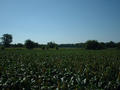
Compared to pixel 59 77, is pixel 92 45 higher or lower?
higher

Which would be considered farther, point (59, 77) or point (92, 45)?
point (92, 45)

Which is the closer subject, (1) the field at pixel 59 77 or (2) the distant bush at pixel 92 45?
(1) the field at pixel 59 77

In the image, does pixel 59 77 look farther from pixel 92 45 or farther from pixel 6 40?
pixel 6 40

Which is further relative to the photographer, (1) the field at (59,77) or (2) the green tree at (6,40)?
(2) the green tree at (6,40)

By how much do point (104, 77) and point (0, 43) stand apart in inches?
4274

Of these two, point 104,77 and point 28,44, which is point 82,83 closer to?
point 104,77

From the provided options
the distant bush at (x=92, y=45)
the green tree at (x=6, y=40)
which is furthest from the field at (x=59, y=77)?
the green tree at (x=6, y=40)

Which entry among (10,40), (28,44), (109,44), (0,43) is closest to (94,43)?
(109,44)

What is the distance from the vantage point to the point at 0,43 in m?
97.2

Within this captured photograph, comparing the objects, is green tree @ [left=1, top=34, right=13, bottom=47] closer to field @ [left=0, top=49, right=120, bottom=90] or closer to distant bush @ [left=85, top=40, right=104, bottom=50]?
distant bush @ [left=85, top=40, right=104, bottom=50]

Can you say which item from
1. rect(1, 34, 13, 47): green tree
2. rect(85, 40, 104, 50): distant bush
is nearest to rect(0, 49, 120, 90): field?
rect(85, 40, 104, 50): distant bush

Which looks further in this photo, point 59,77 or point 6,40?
point 6,40

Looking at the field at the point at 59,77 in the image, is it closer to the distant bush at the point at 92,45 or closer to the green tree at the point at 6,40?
the distant bush at the point at 92,45

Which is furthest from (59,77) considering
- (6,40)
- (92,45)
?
(6,40)
